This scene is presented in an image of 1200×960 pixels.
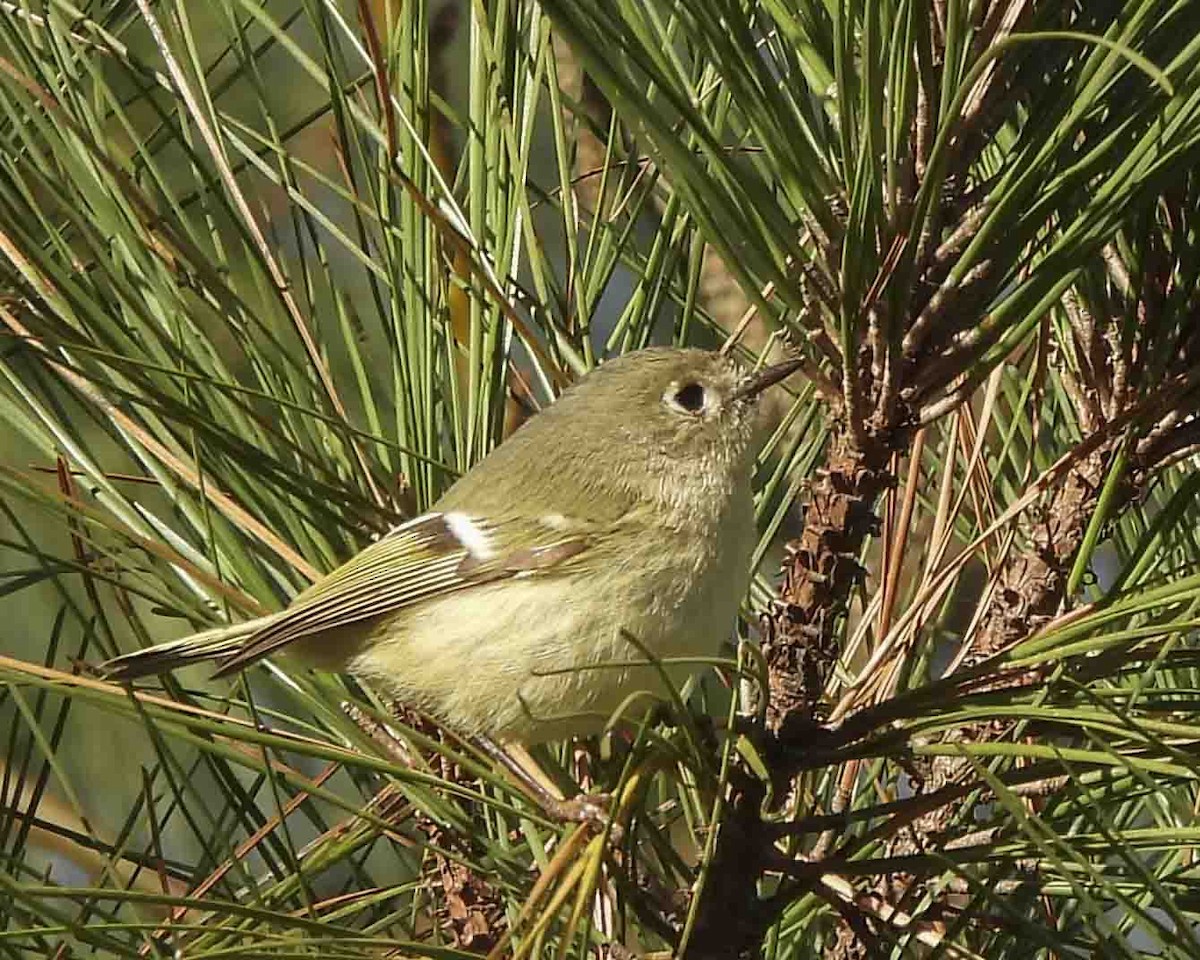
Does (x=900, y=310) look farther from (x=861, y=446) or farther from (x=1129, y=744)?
(x=1129, y=744)

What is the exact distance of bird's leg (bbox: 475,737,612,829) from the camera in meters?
0.95

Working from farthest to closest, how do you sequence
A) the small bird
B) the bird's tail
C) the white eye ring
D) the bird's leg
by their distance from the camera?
the white eye ring → the small bird → the bird's tail → the bird's leg

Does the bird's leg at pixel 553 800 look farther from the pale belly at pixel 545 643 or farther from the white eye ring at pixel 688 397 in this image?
the white eye ring at pixel 688 397

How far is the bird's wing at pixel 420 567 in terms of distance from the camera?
3.67 ft

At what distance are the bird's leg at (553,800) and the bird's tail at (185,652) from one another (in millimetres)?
190

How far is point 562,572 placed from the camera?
4.42 feet

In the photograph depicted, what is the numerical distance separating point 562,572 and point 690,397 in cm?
21

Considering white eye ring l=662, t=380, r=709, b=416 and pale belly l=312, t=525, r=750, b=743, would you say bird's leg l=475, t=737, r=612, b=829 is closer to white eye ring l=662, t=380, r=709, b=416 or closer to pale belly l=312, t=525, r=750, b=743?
pale belly l=312, t=525, r=750, b=743

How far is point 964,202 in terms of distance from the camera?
867 mm

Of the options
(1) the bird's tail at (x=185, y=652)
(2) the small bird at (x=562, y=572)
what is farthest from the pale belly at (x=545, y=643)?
(1) the bird's tail at (x=185, y=652)

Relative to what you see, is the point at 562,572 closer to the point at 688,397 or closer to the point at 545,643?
the point at 545,643

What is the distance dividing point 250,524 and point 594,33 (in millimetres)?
435

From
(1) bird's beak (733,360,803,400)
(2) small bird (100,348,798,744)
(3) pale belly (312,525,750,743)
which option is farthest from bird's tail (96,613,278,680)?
(1) bird's beak (733,360,803,400)

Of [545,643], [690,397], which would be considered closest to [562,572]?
[545,643]
